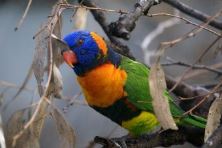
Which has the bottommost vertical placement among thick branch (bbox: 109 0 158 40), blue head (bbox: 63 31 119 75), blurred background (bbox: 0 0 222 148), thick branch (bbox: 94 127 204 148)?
blurred background (bbox: 0 0 222 148)

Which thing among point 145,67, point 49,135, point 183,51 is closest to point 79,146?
point 49,135

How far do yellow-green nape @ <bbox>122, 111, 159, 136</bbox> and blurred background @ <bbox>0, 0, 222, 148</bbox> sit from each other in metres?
1.09

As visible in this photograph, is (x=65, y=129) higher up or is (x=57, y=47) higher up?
(x=57, y=47)

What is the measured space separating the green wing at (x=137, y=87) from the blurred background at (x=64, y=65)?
1128 millimetres

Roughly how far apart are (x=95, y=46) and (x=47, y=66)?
1.53 feet

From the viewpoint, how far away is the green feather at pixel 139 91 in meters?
1.92

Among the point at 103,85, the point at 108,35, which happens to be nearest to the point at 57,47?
the point at 108,35

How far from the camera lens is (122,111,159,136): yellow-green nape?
196 centimetres

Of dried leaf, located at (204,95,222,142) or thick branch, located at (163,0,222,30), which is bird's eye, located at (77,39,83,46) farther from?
dried leaf, located at (204,95,222,142)

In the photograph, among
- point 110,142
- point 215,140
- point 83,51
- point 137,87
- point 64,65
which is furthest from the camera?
point 64,65

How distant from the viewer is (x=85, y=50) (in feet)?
6.03

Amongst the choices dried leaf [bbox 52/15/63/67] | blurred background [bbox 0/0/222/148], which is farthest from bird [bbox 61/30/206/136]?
blurred background [bbox 0/0/222/148]

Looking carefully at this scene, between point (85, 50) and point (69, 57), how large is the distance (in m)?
0.13

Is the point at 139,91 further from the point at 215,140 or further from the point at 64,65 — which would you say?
the point at 64,65
